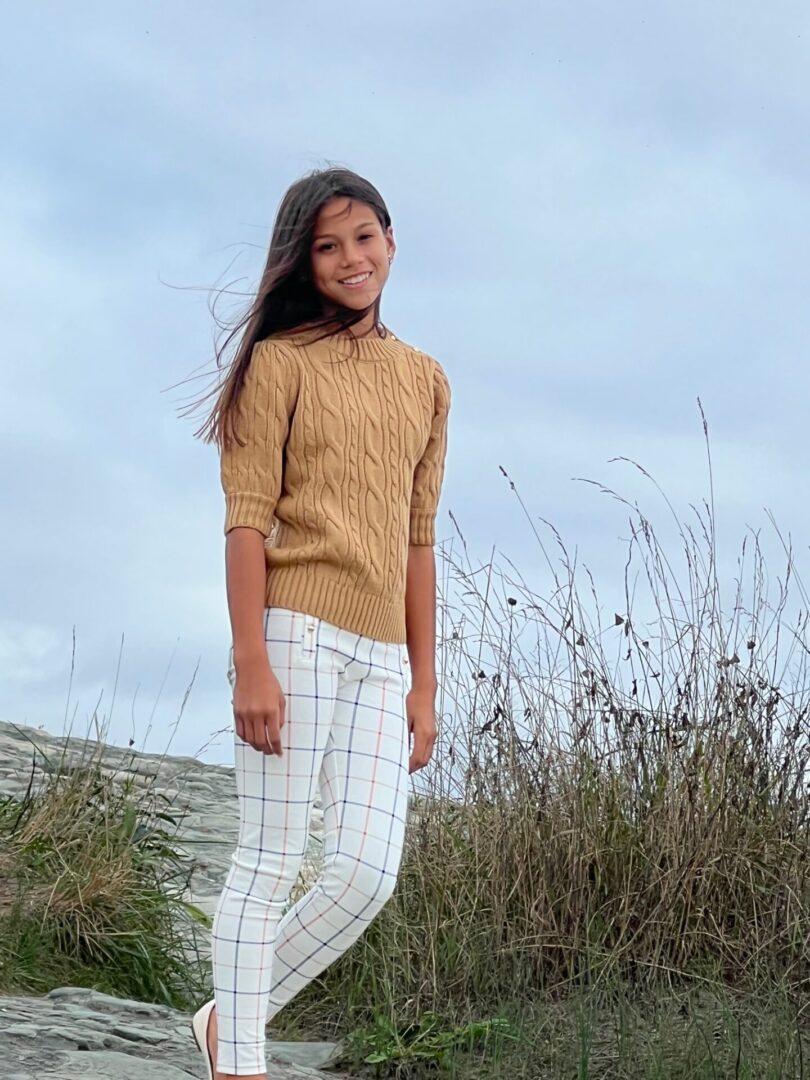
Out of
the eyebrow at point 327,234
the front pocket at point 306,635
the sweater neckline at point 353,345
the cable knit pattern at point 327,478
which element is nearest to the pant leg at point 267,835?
the front pocket at point 306,635

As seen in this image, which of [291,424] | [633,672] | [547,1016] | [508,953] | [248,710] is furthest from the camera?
[633,672]

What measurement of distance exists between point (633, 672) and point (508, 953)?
3.77ft

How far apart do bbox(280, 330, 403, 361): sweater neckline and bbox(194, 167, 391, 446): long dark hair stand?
0.02 m

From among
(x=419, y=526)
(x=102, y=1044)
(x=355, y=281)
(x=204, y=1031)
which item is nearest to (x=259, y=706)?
(x=419, y=526)

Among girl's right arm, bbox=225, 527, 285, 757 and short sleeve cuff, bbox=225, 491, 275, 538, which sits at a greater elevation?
short sleeve cuff, bbox=225, 491, 275, 538

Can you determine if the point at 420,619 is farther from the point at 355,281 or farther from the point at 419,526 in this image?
the point at 355,281

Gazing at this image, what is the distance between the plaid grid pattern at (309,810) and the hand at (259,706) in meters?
0.04

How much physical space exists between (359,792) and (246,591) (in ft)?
1.60

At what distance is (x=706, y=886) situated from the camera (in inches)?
184

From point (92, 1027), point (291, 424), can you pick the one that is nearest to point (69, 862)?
point (92, 1027)

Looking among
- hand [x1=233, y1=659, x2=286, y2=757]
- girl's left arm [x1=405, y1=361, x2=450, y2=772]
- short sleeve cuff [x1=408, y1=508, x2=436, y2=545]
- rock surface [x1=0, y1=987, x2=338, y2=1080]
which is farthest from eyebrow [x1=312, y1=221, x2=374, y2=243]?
rock surface [x1=0, y1=987, x2=338, y2=1080]

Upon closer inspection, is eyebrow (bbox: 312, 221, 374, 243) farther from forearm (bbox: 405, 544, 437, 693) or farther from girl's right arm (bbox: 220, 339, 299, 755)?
forearm (bbox: 405, 544, 437, 693)

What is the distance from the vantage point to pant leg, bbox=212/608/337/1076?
2826 mm

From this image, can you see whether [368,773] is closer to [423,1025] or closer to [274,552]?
[274,552]
